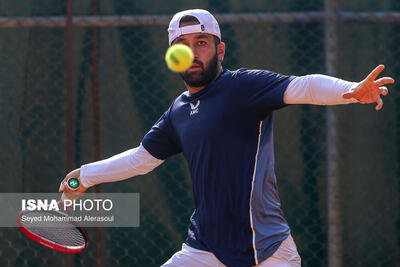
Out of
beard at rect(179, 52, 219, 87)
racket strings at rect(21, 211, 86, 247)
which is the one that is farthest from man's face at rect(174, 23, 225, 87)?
racket strings at rect(21, 211, 86, 247)

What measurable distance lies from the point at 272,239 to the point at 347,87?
78cm

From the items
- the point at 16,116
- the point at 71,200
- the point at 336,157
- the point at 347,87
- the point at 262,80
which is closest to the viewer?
the point at 347,87

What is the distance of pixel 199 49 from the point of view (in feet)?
9.14

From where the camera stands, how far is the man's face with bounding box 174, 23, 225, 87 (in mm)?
2735

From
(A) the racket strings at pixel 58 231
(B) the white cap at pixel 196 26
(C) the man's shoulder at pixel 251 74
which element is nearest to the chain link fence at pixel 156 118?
(A) the racket strings at pixel 58 231

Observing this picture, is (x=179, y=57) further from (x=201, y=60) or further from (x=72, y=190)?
(x=72, y=190)

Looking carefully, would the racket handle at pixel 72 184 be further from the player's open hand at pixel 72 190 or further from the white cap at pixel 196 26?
the white cap at pixel 196 26

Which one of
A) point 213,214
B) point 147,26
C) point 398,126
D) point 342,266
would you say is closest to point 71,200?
point 213,214

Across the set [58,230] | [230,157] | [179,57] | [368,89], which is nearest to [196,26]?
[179,57]

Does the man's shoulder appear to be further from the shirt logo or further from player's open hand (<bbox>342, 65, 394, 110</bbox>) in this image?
player's open hand (<bbox>342, 65, 394, 110</bbox>)

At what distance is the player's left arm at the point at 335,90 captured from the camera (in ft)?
7.11

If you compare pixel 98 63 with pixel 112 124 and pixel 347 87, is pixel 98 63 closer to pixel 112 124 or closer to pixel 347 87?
pixel 112 124

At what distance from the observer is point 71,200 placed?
10.1ft

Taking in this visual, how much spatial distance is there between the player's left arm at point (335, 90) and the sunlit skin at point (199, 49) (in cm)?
49
